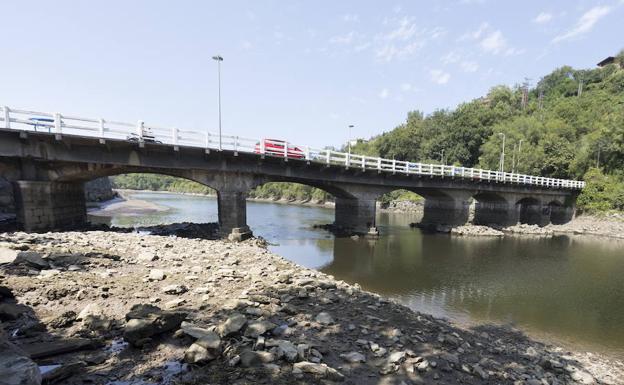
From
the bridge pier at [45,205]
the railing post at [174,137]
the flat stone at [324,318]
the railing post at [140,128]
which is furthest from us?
the railing post at [174,137]

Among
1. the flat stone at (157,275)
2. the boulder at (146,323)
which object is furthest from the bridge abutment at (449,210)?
the boulder at (146,323)

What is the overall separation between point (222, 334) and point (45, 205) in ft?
57.7

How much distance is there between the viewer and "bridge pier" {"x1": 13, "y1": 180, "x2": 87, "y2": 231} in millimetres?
15859

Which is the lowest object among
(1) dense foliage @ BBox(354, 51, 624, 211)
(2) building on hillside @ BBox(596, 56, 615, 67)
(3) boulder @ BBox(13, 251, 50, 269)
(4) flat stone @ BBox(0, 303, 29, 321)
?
(4) flat stone @ BBox(0, 303, 29, 321)

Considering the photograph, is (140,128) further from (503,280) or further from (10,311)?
(503,280)

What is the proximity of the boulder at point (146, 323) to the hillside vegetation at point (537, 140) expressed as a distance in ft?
182

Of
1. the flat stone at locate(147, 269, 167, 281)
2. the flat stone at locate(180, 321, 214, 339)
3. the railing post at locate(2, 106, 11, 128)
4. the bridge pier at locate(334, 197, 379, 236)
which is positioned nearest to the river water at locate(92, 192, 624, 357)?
the bridge pier at locate(334, 197, 379, 236)

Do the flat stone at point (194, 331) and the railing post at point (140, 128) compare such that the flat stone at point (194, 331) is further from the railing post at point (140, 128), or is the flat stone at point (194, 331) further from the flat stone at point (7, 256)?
the railing post at point (140, 128)

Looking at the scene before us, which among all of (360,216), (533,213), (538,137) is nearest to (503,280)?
(360,216)

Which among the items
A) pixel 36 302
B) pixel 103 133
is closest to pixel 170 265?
pixel 36 302

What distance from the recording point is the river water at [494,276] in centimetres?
1183

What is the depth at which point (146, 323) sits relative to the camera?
16.9 feet

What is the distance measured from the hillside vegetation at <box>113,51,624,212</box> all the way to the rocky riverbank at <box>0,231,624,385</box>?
50083 mm

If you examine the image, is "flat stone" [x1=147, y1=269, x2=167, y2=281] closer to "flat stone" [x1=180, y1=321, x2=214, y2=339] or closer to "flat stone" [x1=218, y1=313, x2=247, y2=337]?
"flat stone" [x1=180, y1=321, x2=214, y2=339]
